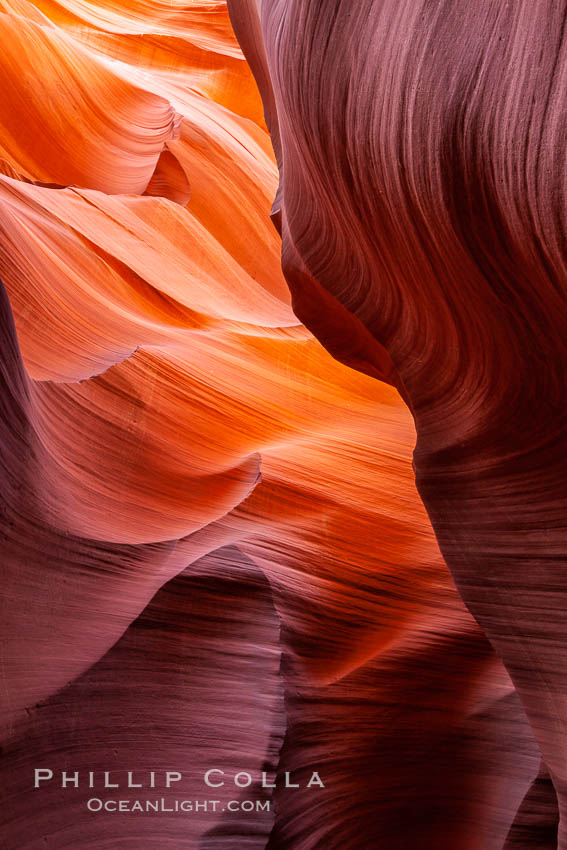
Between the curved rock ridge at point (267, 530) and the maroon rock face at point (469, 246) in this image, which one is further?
the curved rock ridge at point (267, 530)

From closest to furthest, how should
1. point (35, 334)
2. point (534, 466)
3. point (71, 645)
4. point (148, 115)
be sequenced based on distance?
1. point (534, 466)
2. point (71, 645)
3. point (35, 334)
4. point (148, 115)

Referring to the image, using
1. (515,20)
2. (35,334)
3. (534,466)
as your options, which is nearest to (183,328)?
(35,334)

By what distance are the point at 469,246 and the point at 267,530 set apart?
981 millimetres

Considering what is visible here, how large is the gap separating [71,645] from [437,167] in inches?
40.5

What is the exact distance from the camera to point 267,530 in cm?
170

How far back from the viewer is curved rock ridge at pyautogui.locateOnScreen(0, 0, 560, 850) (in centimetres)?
112

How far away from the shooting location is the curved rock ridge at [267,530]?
1120mm

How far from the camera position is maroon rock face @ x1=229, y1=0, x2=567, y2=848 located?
2.38 feet

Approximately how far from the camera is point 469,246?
853 millimetres

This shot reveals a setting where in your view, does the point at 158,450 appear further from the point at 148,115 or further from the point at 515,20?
the point at 148,115

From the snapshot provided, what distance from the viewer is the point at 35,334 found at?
172cm

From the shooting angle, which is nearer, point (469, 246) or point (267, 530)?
point (469, 246)

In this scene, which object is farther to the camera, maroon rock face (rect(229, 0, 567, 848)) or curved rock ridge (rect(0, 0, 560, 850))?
curved rock ridge (rect(0, 0, 560, 850))

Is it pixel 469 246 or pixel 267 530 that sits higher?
pixel 267 530
